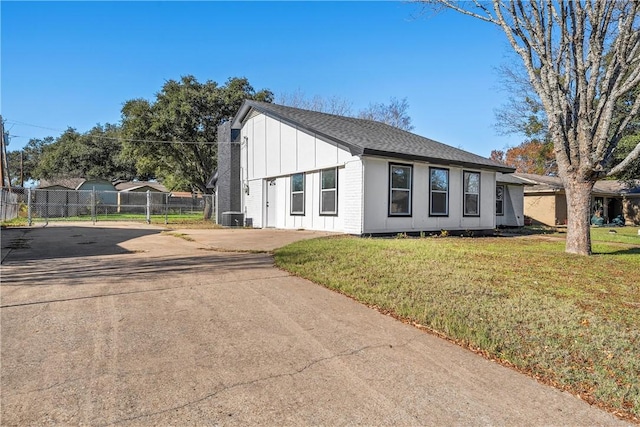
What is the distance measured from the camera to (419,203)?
491 inches

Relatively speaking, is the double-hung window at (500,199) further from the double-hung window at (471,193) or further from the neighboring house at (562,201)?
the double-hung window at (471,193)

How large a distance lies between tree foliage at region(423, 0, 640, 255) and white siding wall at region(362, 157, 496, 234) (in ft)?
13.5

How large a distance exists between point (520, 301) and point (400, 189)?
25.1 feet

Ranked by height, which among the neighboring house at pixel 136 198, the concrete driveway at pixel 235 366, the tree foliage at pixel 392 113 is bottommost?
the concrete driveway at pixel 235 366

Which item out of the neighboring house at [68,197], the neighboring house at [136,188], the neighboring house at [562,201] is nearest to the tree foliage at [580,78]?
the neighboring house at [562,201]

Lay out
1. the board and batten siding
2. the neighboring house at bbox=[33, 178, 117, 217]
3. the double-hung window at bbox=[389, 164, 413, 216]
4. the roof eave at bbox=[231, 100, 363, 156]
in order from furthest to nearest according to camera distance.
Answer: the neighboring house at bbox=[33, 178, 117, 217] → the board and batten siding → the double-hung window at bbox=[389, 164, 413, 216] → the roof eave at bbox=[231, 100, 363, 156]

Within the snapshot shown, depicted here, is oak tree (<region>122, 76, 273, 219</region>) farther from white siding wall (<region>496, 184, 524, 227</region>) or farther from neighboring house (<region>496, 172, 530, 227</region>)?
white siding wall (<region>496, 184, 524, 227</region>)

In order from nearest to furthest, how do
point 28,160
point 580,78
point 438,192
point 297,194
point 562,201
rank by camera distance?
1. point 580,78
2. point 438,192
3. point 297,194
4. point 562,201
5. point 28,160

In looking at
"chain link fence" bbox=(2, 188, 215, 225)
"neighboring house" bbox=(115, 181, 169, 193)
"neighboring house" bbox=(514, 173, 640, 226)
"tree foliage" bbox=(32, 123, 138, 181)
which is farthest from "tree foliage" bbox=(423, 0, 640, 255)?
"tree foliage" bbox=(32, 123, 138, 181)

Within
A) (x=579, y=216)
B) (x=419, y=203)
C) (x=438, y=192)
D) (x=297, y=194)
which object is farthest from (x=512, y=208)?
(x=297, y=194)

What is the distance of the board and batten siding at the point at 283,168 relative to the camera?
1243 cm

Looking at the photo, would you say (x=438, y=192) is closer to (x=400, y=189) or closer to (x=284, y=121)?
(x=400, y=189)

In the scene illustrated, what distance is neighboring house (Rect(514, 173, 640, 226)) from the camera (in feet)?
77.7

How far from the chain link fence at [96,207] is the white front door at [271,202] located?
19.0ft
